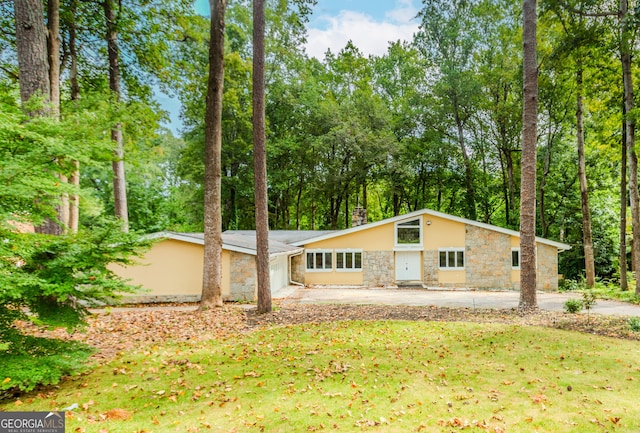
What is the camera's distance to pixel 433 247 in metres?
19.2

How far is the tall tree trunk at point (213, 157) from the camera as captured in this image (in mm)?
10164

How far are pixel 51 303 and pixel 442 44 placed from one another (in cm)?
2822

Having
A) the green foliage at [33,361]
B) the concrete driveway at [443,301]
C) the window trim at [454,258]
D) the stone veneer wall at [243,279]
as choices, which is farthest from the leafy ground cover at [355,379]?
the window trim at [454,258]

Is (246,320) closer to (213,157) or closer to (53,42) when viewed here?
(213,157)

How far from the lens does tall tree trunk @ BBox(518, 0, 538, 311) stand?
32.9 ft

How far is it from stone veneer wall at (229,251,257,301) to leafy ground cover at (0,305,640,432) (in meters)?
4.74

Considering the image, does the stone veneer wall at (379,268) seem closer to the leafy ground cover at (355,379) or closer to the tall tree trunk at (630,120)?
the tall tree trunk at (630,120)

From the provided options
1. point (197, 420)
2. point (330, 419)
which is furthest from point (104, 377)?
point (330, 419)

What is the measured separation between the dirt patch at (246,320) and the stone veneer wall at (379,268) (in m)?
8.14

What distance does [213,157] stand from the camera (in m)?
10.4

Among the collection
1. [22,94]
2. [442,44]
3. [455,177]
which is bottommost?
[22,94]

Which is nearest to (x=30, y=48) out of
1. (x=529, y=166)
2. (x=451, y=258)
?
(x=529, y=166)

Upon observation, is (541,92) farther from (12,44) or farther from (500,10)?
(12,44)

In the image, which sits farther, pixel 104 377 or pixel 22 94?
pixel 22 94
